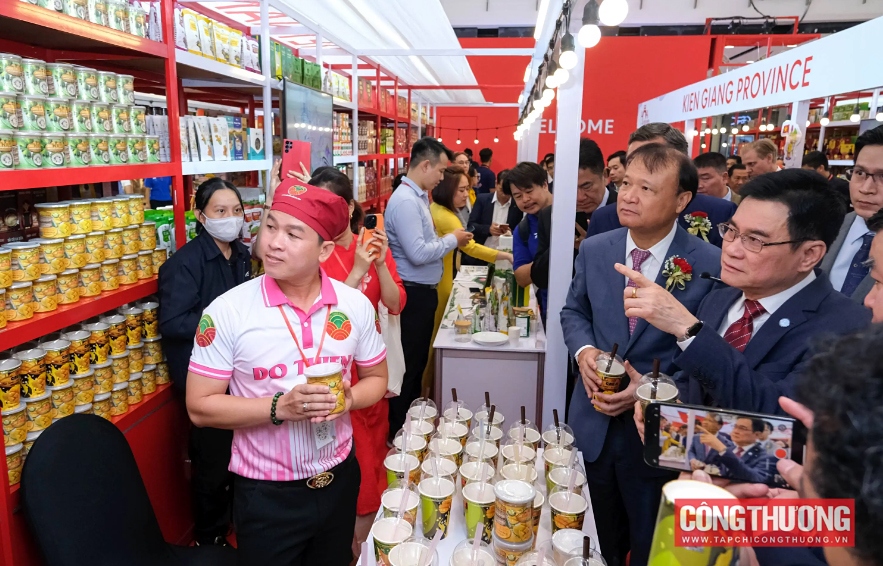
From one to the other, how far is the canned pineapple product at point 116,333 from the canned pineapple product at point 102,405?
19 cm

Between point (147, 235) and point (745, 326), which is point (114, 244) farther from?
point (745, 326)

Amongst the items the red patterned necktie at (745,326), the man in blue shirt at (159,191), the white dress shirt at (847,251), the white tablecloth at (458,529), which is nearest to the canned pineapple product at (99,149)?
the white tablecloth at (458,529)

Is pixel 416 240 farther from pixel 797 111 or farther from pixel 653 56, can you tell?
pixel 653 56

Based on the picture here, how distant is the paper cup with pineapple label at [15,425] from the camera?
1956 mm

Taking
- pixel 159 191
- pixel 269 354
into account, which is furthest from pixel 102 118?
pixel 159 191

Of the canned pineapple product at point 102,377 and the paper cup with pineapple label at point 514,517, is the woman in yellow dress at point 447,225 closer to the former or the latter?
the canned pineapple product at point 102,377

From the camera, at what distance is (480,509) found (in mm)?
1571

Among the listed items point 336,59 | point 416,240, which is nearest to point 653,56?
point 336,59

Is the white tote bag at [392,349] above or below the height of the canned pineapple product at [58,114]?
below

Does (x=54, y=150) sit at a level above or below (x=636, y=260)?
above

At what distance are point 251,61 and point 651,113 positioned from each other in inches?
325

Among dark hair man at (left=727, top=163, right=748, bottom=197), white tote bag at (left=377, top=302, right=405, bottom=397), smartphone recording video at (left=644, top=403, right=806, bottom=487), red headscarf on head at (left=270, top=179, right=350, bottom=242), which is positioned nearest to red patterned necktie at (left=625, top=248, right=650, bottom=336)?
smartphone recording video at (left=644, top=403, right=806, bottom=487)

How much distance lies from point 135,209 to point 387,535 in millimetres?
1987

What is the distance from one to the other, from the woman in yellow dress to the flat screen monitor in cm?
106
